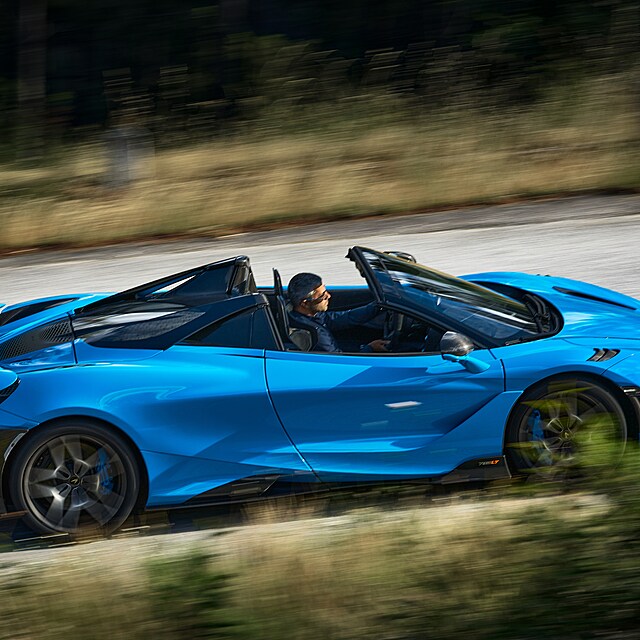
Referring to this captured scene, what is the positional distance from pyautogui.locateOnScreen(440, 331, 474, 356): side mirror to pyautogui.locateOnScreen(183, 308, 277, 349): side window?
870 mm

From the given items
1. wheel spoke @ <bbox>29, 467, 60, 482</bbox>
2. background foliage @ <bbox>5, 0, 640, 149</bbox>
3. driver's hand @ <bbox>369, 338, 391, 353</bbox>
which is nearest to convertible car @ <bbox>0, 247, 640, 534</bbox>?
wheel spoke @ <bbox>29, 467, 60, 482</bbox>

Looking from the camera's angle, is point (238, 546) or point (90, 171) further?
point (90, 171)

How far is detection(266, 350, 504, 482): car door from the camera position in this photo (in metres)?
5.04

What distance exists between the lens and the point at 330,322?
6070 mm

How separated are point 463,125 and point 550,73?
2.88 metres

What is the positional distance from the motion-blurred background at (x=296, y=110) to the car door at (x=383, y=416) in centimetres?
820

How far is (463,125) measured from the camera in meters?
16.4

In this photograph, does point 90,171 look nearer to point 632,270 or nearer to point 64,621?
point 632,270

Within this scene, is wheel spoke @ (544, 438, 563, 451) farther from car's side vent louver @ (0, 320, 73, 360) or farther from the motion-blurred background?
the motion-blurred background

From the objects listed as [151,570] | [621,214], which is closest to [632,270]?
[621,214]

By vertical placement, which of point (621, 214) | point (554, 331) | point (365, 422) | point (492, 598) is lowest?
point (492, 598)

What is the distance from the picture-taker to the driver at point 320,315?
549 cm

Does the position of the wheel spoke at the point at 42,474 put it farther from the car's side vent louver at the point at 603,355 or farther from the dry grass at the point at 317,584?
the car's side vent louver at the point at 603,355

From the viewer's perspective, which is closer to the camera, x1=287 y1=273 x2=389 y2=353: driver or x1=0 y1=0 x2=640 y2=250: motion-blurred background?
x1=287 y1=273 x2=389 y2=353: driver
